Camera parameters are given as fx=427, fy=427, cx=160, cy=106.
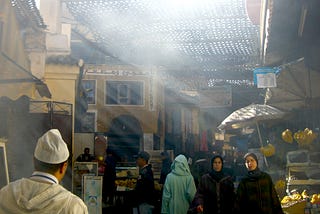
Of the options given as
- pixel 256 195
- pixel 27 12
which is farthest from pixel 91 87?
pixel 256 195

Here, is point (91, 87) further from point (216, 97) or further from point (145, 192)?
point (145, 192)

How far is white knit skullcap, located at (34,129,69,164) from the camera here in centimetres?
251

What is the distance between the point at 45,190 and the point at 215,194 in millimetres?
4800

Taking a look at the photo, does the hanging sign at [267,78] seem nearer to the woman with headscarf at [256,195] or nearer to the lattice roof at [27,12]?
the woman with headscarf at [256,195]

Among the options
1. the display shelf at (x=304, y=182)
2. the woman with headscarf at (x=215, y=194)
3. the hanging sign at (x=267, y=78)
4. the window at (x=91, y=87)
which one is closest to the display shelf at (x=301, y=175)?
the display shelf at (x=304, y=182)

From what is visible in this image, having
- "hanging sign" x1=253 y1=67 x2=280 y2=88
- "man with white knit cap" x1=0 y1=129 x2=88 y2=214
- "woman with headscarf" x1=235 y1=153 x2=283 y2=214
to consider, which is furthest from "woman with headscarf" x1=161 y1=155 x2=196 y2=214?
"man with white knit cap" x1=0 y1=129 x2=88 y2=214

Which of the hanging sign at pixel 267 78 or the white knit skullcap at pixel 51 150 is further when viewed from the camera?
the hanging sign at pixel 267 78

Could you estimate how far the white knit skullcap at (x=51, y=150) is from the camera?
8.24ft

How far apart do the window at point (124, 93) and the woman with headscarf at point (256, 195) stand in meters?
21.6

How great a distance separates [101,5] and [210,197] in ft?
25.9

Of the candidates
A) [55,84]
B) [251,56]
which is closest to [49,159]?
[55,84]

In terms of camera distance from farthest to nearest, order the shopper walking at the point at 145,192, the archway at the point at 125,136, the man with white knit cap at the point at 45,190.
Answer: the archway at the point at 125,136 → the shopper walking at the point at 145,192 → the man with white knit cap at the point at 45,190

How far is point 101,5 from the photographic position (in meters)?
12.9

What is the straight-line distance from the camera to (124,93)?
28.2 metres
